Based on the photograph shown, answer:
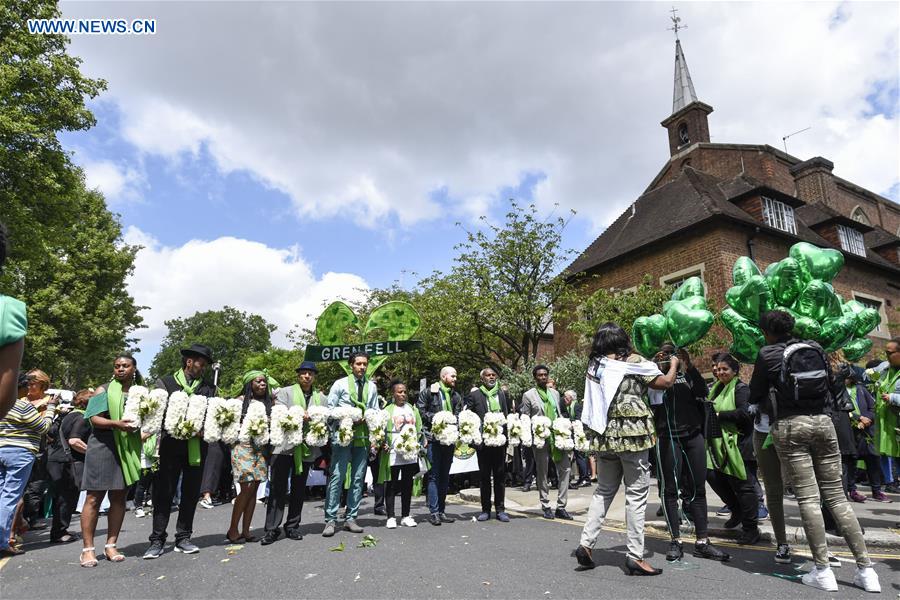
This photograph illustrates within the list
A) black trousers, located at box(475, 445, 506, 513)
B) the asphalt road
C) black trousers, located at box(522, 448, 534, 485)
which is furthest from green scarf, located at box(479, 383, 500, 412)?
black trousers, located at box(522, 448, 534, 485)

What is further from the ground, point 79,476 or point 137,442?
point 137,442

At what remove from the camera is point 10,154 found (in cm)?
1361

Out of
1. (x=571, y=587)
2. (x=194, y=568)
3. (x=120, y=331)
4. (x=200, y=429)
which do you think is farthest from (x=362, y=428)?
(x=120, y=331)

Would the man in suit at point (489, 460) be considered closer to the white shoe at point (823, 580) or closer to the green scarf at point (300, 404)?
the green scarf at point (300, 404)

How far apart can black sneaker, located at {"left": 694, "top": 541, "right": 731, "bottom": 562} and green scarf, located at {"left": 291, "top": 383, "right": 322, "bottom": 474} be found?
4.35 metres

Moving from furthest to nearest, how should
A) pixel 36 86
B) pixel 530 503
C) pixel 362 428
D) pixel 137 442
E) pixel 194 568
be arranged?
1. pixel 36 86
2. pixel 530 503
3. pixel 362 428
4. pixel 137 442
5. pixel 194 568

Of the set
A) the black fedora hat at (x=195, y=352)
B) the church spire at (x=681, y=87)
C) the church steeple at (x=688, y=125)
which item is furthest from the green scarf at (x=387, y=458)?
the church spire at (x=681, y=87)

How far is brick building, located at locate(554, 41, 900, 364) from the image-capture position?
20406 mm

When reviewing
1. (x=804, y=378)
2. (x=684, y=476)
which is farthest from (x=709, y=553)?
(x=804, y=378)

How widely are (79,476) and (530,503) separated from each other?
6723 mm

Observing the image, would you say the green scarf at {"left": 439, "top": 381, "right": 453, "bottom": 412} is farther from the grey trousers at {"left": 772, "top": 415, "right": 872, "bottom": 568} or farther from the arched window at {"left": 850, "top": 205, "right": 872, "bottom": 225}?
the arched window at {"left": 850, "top": 205, "right": 872, "bottom": 225}

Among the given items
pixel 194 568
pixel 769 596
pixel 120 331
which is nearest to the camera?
pixel 769 596

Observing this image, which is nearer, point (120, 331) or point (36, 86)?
point (36, 86)

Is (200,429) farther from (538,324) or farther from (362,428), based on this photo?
(538,324)
